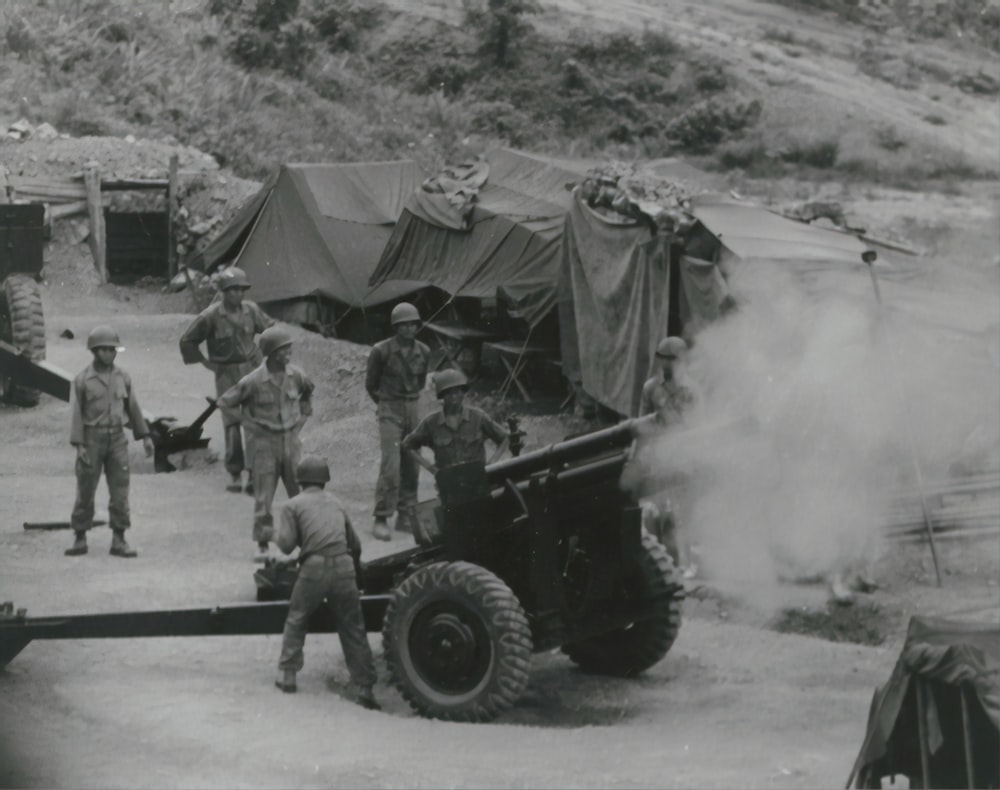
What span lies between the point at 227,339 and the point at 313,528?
4.57 meters

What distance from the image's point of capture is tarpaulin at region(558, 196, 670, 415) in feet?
43.0

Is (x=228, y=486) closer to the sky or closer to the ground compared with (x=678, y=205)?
closer to the ground

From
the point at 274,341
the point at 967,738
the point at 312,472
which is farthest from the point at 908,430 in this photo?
the point at 967,738

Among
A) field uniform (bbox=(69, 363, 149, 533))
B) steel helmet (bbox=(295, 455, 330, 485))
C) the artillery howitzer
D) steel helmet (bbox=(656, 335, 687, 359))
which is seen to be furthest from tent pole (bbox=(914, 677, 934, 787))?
field uniform (bbox=(69, 363, 149, 533))

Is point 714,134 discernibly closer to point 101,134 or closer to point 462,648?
point 101,134

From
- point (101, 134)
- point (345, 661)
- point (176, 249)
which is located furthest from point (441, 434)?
point (101, 134)

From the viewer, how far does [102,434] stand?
10.3 metres

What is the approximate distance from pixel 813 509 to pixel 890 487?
0.50 m

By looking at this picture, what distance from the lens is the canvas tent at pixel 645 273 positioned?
39.5ft

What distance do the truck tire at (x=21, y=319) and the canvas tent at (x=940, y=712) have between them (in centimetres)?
1030

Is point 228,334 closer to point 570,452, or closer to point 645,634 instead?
point 645,634

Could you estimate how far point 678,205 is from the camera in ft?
43.8

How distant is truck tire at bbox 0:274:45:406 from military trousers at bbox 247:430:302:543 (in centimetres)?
426

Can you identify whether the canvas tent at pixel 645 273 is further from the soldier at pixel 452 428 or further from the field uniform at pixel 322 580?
the field uniform at pixel 322 580
